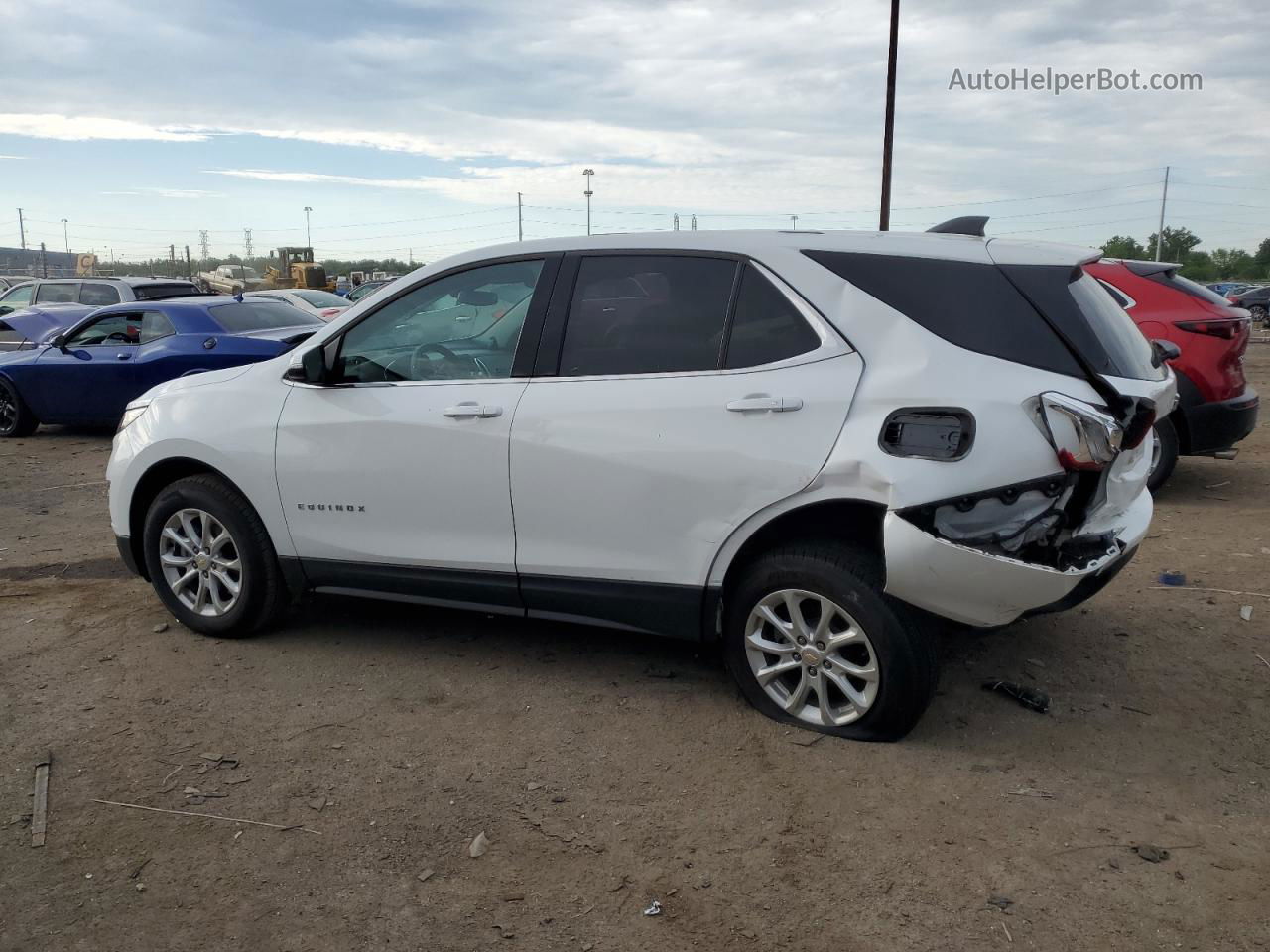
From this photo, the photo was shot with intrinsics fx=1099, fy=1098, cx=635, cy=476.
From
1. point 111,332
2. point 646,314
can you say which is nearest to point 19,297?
point 111,332

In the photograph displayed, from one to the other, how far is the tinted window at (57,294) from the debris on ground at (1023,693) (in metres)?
17.5

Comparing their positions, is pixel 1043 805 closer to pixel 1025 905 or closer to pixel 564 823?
pixel 1025 905

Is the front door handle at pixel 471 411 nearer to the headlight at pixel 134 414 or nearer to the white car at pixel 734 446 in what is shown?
the white car at pixel 734 446

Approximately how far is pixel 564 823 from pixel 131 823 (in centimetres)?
136

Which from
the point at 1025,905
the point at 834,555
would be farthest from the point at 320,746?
the point at 1025,905

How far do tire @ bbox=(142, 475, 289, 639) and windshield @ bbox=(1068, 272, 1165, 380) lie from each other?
3.49 m

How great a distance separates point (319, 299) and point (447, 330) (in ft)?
43.6

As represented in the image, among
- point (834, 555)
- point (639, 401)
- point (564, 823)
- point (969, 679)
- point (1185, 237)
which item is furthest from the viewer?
point (1185, 237)

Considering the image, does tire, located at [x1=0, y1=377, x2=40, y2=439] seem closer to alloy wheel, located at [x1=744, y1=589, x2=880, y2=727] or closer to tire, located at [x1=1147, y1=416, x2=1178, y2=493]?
alloy wheel, located at [x1=744, y1=589, x2=880, y2=727]

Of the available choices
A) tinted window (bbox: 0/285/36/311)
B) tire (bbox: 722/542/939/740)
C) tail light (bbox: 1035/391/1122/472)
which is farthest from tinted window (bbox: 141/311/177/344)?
tinted window (bbox: 0/285/36/311)

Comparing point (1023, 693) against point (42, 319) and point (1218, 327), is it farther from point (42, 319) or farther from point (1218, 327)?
point (42, 319)

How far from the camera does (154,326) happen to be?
35.6ft

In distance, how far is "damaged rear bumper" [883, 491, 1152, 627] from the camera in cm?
348

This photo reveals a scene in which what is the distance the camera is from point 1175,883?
3002 mm
